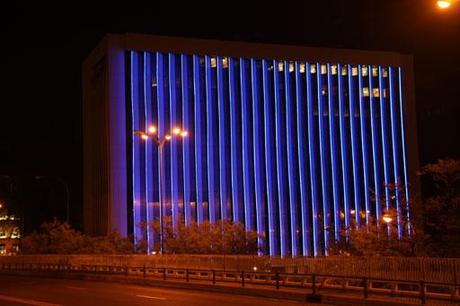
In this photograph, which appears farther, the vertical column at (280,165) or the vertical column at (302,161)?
the vertical column at (302,161)

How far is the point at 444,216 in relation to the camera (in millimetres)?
34281

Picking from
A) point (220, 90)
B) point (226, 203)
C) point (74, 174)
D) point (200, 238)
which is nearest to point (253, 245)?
point (200, 238)

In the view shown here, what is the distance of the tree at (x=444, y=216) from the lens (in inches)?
1296

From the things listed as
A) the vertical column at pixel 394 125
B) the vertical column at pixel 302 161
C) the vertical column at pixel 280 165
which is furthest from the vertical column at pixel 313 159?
the vertical column at pixel 394 125

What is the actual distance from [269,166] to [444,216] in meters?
53.9

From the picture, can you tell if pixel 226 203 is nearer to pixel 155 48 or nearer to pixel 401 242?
pixel 155 48

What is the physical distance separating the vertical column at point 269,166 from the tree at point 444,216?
164 ft

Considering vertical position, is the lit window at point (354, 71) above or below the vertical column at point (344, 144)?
above

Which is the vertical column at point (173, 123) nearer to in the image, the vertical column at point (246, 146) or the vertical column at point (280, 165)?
the vertical column at point (246, 146)

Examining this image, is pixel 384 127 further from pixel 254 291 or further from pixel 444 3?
pixel 444 3

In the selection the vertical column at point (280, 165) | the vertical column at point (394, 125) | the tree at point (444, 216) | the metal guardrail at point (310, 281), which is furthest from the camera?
the vertical column at point (394, 125)

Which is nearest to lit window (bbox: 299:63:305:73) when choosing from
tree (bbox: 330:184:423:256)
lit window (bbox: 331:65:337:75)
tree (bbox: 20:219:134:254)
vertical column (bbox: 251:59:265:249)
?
lit window (bbox: 331:65:337:75)

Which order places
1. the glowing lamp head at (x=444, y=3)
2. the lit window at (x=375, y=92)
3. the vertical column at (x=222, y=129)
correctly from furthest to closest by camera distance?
the lit window at (x=375, y=92)
the vertical column at (x=222, y=129)
the glowing lamp head at (x=444, y=3)

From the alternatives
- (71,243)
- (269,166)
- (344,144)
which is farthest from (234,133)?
(71,243)
